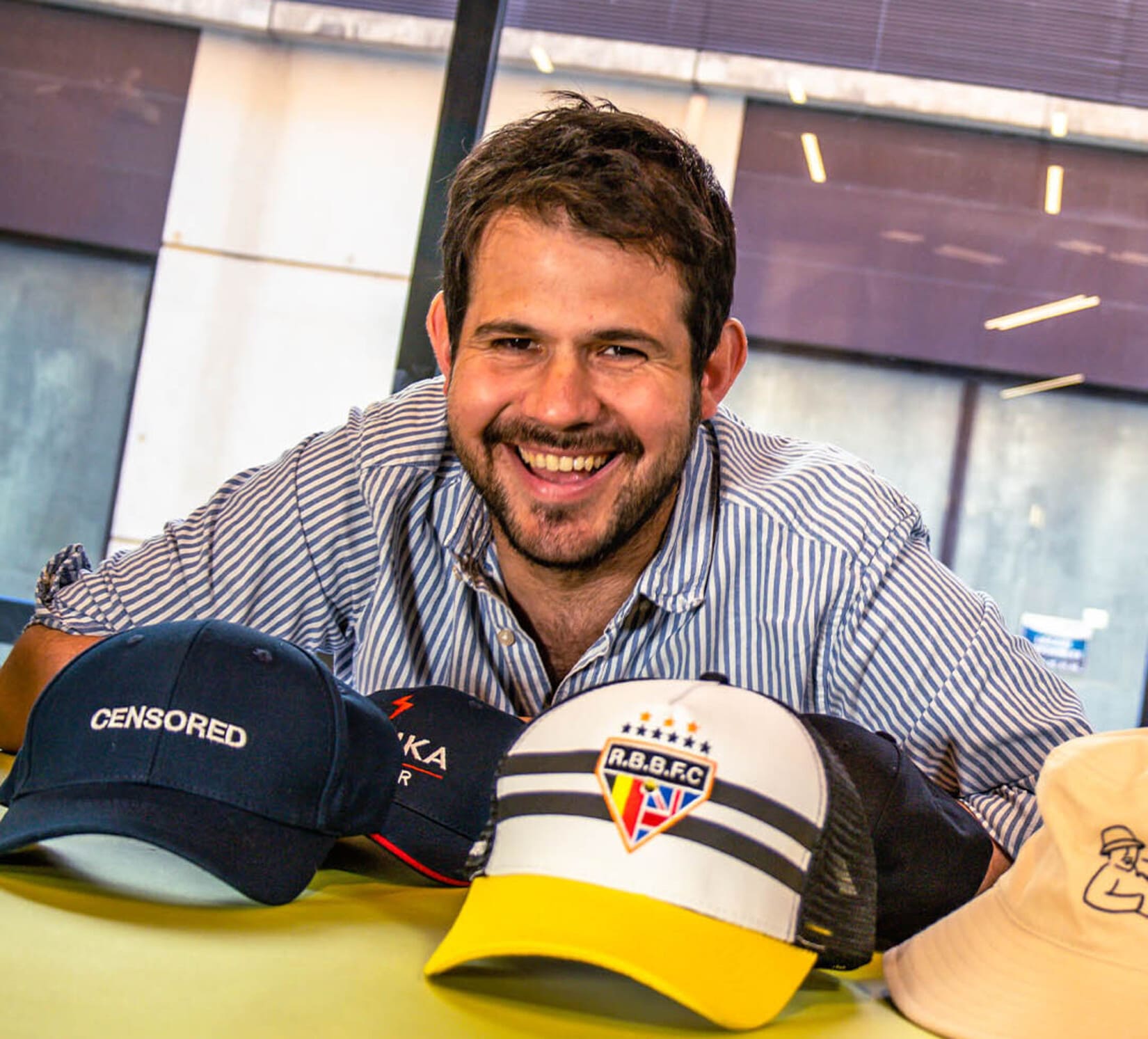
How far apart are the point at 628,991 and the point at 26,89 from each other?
143 inches

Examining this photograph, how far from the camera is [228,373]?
142 inches

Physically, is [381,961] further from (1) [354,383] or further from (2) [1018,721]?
(1) [354,383]

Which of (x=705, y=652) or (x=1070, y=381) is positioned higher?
(x=1070, y=381)

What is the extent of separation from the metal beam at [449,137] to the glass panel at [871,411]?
785 millimetres

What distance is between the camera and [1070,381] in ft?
10.7

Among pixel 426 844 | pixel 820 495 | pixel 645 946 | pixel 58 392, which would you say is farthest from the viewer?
pixel 58 392

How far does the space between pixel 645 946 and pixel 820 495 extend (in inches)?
28.1

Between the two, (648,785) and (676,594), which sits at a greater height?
(676,594)

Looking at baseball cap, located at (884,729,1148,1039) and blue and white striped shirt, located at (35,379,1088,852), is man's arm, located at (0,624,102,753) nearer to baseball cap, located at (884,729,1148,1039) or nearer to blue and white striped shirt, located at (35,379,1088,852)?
blue and white striped shirt, located at (35,379,1088,852)

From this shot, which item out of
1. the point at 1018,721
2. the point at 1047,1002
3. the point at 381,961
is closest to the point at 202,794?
the point at 381,961

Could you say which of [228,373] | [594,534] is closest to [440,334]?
[594,534]

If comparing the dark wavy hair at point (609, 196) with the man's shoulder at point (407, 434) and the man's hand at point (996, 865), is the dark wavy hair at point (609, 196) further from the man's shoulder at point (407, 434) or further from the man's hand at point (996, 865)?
the man's hand at point (996, 865)

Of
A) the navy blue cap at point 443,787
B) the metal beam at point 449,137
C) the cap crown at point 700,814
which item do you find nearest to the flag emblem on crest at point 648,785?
the cap crown at point 700,814

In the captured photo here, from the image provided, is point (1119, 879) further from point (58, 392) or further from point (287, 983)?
point (58, 392)
